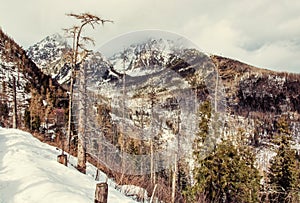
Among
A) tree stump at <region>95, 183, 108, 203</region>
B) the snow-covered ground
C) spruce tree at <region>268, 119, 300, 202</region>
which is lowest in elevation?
spruce tree at <region>268, 119, 300, 202</region>

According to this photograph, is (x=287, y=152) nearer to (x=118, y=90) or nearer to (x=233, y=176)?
(x=233, y=176)

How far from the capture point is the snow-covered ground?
232 inches

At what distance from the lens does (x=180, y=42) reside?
6.97m

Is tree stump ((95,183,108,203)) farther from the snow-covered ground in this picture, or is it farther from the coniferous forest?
the coniferous forest

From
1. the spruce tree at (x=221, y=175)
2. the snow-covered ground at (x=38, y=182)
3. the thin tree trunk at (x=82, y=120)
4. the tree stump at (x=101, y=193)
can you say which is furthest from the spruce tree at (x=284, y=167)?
the tree stump at (x=101, y=193)

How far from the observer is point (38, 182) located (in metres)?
6.47

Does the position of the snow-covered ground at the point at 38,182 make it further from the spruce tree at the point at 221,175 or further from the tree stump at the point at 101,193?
the spruce tree at the point at 221,175

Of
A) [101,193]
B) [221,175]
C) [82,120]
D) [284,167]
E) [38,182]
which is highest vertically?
[82,120]

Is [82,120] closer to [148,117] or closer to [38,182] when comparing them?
[38,182]

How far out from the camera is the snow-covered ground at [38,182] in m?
5.90

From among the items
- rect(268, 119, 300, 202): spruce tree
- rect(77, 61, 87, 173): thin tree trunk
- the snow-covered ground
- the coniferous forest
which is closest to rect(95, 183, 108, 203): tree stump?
the snow-covered ground

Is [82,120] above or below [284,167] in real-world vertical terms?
above

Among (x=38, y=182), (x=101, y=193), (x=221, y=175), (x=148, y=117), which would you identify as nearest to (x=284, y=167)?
(x=221, y=175)

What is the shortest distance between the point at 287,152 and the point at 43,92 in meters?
22.7
